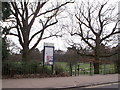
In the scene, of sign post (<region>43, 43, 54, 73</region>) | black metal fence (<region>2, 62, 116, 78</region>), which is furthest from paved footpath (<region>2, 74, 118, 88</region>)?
sign post (<region>43, 43, 54, 73</region>)

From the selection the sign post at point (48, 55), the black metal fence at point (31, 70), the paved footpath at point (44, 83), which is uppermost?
the sign post at point (48, 55)

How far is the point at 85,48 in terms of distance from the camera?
38281 millimetres

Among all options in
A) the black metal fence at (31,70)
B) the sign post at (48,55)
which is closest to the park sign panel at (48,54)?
the sign post at (48,55)

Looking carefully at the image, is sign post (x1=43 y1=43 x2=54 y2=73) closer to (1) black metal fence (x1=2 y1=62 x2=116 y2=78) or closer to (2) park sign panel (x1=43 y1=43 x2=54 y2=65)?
(2) park sign panel (x1=43 y1=43 x2=54 y2=65)

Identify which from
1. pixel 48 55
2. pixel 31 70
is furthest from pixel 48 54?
pixel 31 70

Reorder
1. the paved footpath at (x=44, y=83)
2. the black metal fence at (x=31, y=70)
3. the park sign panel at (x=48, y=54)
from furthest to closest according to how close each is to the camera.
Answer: the park sign panel at (x=48, y=54)
the black metal fence at (x=31, y=70)
the paved footpath at (x=44, y=83)

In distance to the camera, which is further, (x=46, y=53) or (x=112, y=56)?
(x=112, y=56)

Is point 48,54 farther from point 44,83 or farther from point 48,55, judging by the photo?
point 44,83

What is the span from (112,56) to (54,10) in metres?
12.1

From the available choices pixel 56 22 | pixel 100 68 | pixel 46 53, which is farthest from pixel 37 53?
pixel 46 53

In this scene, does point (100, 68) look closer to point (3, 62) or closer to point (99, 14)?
point (99, 14)

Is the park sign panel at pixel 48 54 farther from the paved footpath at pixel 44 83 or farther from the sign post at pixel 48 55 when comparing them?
the paved footpath at pixel 44 83

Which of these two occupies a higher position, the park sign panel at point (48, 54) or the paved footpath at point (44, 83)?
the park sign panel at point (48, 54)

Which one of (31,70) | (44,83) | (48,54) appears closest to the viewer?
(44,83)
